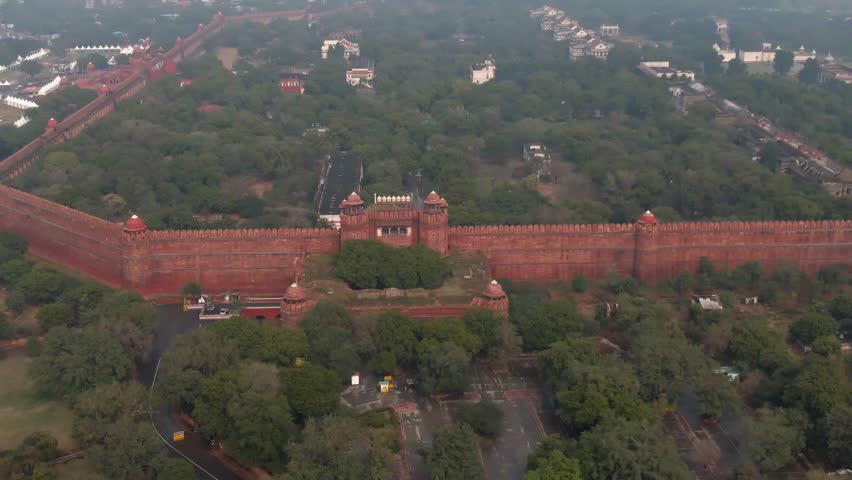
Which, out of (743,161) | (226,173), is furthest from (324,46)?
(743,161)

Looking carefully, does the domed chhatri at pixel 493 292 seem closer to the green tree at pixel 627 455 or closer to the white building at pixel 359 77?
the green tree at pixel 627 455

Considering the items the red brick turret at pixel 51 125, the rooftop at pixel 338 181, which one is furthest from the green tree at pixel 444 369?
the red brick turret at pixel 51 125

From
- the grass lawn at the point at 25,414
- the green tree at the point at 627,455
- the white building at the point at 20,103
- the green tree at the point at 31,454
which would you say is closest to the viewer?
the green tree at the point at 627,455

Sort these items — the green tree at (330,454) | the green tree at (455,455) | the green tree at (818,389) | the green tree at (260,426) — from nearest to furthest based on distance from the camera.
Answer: the green tree at (330,454), the green tree at (455,455), the green tree at (260,426), the green tree at (818,389)

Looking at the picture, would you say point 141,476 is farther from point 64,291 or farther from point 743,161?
point 743,161

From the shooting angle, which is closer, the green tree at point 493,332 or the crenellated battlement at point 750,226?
the green tree at point 493,332

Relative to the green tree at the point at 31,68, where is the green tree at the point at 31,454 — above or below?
above
